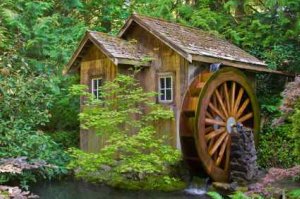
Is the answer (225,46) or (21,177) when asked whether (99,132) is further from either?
(225,46)

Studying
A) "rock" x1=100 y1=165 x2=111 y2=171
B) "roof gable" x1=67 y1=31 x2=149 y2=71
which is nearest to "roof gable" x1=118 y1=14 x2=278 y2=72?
"roof gable" x1=67 y1=31 x2=149 y2=71

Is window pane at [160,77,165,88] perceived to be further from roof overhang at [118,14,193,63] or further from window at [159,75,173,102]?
roof overhang at [118,14,193,63]

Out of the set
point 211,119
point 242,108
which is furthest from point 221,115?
point 242,108

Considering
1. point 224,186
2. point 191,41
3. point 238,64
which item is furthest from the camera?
point 238,64

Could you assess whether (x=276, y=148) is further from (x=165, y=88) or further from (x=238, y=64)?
(x=165, y=88)

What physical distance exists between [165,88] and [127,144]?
2.15 metres

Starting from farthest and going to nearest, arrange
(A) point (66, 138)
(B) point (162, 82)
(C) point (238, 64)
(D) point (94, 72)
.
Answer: (A) point (66, 138) < (D) point (94, 72) < (C) point (238, 64) < (B) point (162, 82)

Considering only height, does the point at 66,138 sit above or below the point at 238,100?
below

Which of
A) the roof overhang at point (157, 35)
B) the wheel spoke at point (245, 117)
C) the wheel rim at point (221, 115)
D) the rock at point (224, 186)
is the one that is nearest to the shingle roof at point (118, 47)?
the roof overhang at point (157, 35)

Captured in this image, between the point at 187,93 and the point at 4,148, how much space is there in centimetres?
424

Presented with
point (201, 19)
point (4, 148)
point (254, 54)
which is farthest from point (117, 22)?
point (4, 148)

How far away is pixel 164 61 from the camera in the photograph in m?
10.1

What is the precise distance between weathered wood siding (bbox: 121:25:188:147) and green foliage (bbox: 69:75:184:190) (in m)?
0.28

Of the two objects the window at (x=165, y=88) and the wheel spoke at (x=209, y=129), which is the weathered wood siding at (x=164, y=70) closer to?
the window at (x=165, y=88)
